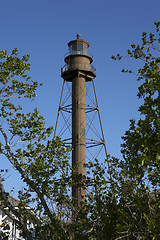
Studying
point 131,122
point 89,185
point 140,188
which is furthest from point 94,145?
point 131,122

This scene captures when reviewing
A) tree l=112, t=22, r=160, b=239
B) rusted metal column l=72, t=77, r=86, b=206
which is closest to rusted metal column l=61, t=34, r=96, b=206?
rusted metal column l=72, t=77, r=86, b=206

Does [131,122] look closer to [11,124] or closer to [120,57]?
[120,57]

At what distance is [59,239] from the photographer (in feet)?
34.1

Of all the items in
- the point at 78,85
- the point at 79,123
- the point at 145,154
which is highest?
the point at 78,85

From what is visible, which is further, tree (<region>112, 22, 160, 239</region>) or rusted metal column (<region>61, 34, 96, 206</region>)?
rusted metal column (<region>61, 34, 96, 206</region>)

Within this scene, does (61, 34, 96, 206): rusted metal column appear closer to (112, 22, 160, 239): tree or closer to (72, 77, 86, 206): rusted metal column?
(72, 77, 86, 206): rusted metal column

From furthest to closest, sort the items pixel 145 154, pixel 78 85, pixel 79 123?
pixel 78 85 < pixel 79 123 < pixel 145 154

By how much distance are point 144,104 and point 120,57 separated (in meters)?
1.99

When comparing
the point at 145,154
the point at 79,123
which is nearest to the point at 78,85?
the point at 79,123

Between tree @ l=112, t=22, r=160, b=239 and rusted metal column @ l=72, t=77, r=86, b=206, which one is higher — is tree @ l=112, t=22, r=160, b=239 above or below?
below

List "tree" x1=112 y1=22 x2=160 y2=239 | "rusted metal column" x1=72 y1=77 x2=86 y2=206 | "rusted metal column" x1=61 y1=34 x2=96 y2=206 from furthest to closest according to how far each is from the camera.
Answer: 1. "rusted metal column" x1=61 y1=34 x2=96 y2=206
2. "rusted metal column" x1=72 y1=77 x2=86 y2=206
3. "tree" x1=112 y1=22 x2=160 y2=239

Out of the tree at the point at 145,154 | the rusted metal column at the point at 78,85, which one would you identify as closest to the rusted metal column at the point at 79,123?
the rusted metal column at the point at 78,85

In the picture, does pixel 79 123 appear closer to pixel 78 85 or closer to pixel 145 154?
pixel 78 85

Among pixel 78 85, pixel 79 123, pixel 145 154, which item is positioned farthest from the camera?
pixel 78 85
